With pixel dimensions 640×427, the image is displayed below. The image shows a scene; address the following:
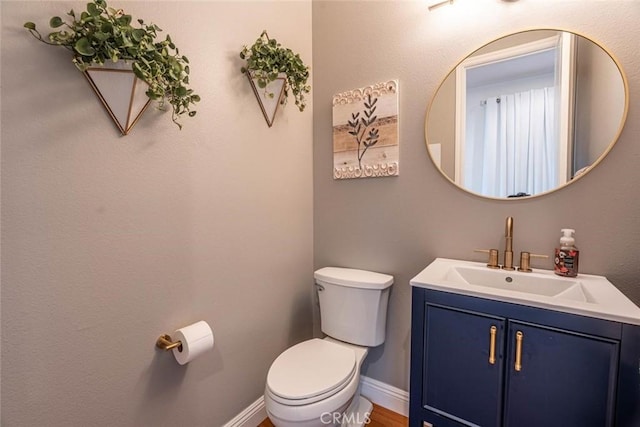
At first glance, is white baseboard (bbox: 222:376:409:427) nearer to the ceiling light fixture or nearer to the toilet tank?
the toilet tank

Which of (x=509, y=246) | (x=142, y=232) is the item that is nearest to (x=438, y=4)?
(x=509, y=246)

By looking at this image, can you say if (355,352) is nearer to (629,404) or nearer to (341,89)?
(629,404)

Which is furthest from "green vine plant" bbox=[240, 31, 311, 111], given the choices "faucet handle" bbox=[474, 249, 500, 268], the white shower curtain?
"faucet handle" bbox=[474, 249, 500, 268]

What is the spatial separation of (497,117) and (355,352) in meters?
1.35

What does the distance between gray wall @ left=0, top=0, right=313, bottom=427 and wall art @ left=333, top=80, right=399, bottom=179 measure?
294mm

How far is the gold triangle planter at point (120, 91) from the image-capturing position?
88 centimetres

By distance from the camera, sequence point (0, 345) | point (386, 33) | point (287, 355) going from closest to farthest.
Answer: point (0, 345), point (287, 355), point (386, 33)

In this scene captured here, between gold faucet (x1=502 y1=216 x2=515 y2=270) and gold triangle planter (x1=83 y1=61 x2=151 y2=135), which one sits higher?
gold triangle planter (x1=83 y1=61 x2=151 y2=135)

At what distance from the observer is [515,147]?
1270 mm

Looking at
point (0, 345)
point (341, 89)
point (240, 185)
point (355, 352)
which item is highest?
point (341, 89)

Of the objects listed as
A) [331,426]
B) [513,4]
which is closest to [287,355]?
[331,426]

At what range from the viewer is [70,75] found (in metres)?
0.85

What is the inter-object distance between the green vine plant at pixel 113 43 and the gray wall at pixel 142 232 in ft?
0.22

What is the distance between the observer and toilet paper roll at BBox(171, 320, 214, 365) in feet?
3.53
